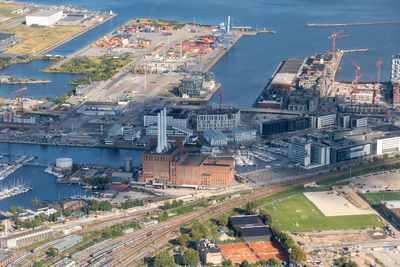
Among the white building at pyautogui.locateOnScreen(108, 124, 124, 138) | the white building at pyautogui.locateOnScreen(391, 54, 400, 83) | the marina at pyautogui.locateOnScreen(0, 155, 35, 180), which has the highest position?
the white building at pyautogui.locateOnScreen(391, 54, 400, 83)

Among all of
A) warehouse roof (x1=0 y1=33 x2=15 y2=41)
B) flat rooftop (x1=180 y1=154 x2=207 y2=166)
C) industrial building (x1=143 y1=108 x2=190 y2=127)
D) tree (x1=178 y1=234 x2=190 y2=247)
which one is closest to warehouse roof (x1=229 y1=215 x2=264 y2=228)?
tree (x1=178 y1=234 x2=190 y2=247)

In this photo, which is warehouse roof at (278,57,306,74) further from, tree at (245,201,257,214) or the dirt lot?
tree at (245,201,257,214)

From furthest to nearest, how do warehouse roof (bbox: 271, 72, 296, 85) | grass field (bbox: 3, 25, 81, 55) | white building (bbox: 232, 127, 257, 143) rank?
grass field (bbox: 3, 25, 81, 55) < warehouse roof (bbox: 271, 72, 296, 85) < white building (bbox: 232, 127, 257, 143)

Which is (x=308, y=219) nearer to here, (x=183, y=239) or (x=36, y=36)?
(x=183, y=239)

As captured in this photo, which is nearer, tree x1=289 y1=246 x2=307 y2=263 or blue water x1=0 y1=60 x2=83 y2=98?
tree x1=289 y1=246 x2=307 y2=263

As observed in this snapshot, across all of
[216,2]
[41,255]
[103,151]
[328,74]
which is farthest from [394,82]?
[216,2]

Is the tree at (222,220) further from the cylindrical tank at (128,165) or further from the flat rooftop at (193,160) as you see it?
the cylindrical tank at (128,165)

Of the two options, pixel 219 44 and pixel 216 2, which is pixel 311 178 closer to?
pixel 219 44
